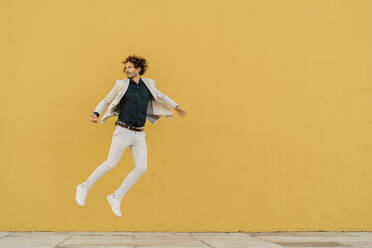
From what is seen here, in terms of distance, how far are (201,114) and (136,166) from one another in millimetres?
1238

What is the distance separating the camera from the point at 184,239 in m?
4.82

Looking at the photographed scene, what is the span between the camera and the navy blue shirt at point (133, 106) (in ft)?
15.7

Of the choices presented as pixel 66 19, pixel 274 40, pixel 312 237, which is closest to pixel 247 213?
pixel 312 237

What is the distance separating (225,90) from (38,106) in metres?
2.30

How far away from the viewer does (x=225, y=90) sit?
5.67 metres

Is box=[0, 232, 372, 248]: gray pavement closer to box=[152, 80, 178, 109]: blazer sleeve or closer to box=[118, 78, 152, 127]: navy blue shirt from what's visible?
box=[118, 78, 152, 127]: navy blue shirt

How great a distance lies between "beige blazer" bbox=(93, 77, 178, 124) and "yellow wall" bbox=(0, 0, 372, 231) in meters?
0.54

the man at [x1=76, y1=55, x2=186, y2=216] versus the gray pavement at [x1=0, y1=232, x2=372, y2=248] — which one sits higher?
the man at [x1=76, y1=55, x2=186, y2=216]

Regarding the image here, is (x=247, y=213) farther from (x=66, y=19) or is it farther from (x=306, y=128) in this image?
(x=66, y=19)

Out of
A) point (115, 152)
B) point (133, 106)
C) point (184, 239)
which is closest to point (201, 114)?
point (133, 106)

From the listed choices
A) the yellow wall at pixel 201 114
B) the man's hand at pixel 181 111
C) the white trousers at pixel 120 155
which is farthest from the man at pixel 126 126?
the yellow wall at pixel 201 114

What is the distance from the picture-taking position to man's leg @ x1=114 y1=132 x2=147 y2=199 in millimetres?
4766

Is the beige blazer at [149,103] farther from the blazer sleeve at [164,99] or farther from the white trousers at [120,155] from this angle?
the white trousers at [120,155]

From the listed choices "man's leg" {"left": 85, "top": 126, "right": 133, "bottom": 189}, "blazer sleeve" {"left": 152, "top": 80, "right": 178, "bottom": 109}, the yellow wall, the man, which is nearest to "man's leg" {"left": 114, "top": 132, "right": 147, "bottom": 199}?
the man
